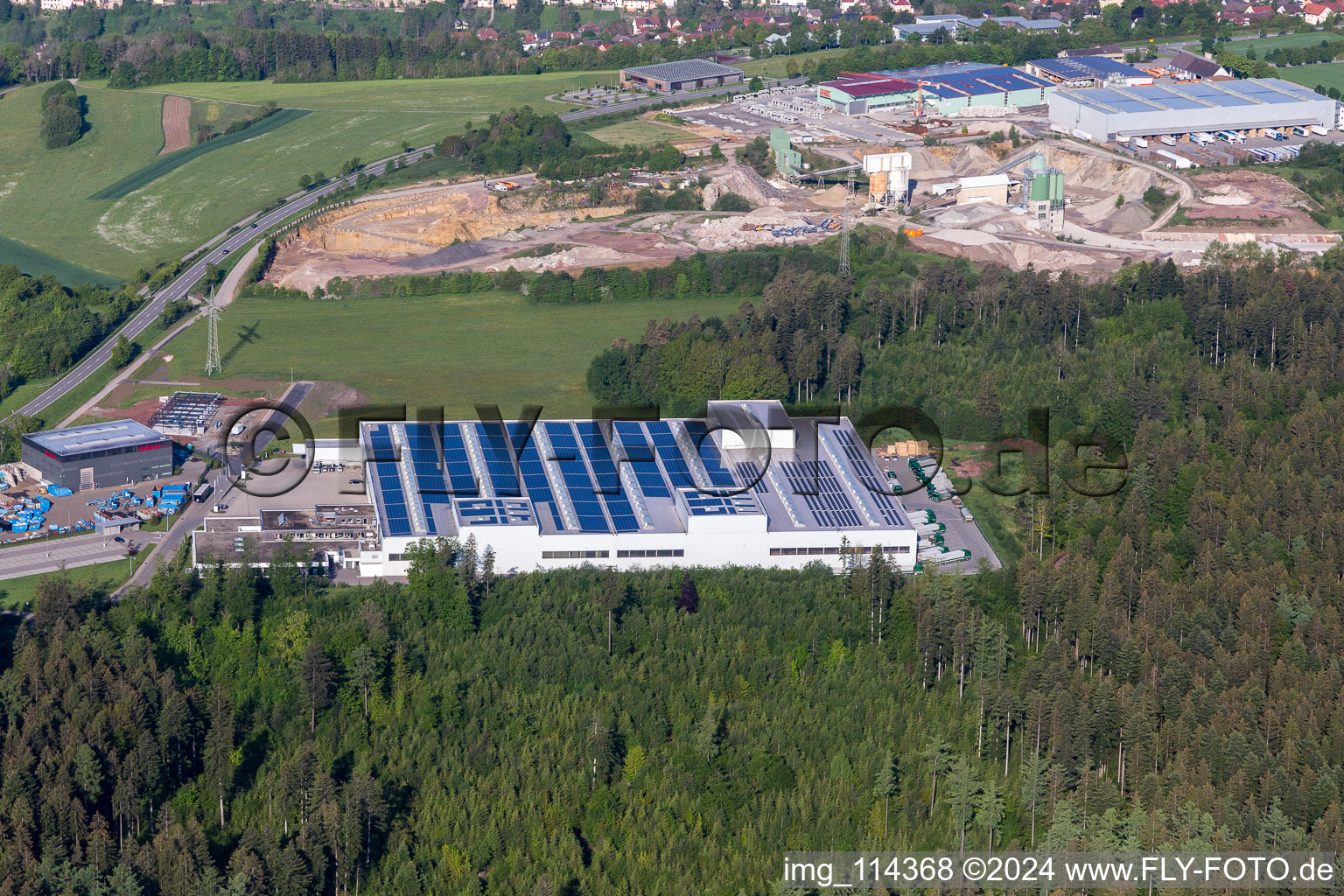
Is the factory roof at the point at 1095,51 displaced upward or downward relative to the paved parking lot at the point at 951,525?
upward

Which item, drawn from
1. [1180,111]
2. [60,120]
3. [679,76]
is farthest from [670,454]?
[679,76]

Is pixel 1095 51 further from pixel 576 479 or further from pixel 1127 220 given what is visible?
pixel 576 479

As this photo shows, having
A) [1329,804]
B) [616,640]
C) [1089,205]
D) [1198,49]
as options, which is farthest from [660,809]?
[1198,49]

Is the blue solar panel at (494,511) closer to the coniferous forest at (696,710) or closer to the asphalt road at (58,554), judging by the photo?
the coniferous forest at (696,710)

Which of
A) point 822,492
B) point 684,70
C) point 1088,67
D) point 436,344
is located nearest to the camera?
point 822,492

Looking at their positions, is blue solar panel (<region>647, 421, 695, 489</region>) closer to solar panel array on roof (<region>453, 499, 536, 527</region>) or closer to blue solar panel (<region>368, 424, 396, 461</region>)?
solar panel array on roof (<region>453, 499, 536, 527</region>)

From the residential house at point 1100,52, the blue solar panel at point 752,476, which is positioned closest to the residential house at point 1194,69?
the residential house at point 1100,52

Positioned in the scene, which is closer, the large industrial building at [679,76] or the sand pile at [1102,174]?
the sand pile at [1102,174]
